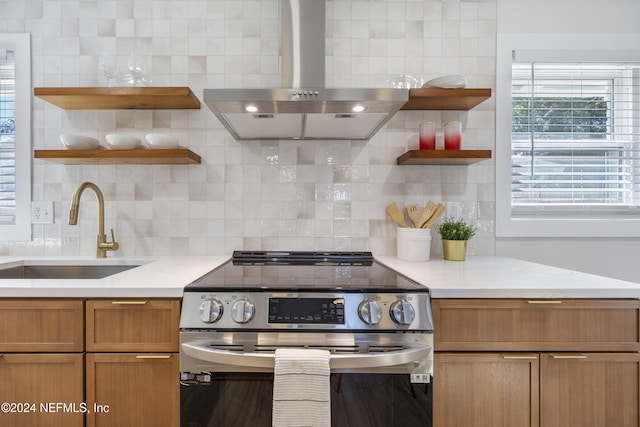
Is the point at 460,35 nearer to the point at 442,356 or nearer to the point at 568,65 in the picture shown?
the point at 568,65

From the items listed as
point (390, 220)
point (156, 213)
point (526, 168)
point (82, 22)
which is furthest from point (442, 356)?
point (82, 22)

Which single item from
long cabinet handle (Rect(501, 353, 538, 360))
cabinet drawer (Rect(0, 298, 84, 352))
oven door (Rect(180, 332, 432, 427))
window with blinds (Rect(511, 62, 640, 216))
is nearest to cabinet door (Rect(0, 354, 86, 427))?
cabinet drawer (Rect(0, 298, 84, 352))

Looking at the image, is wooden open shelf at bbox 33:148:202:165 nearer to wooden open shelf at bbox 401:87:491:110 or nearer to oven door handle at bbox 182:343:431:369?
oven door handle at bbox 182:343:431:369

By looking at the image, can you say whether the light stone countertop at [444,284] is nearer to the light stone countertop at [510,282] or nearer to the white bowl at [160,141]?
the light stone countertop at [510,282]

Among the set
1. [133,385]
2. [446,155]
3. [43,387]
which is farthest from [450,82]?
[43,387]

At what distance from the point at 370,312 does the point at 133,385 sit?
0.88 m

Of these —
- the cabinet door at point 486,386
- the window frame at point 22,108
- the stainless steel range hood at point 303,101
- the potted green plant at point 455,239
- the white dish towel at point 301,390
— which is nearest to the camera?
the white dish towel at point 301,390

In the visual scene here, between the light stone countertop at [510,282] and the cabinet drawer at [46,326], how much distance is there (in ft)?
4.16

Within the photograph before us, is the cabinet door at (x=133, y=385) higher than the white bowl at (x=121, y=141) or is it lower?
lower

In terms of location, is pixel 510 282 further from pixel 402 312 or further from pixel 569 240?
pixel 569 240

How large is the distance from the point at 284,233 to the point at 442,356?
A: 1.09 meters

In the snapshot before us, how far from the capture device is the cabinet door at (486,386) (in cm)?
129

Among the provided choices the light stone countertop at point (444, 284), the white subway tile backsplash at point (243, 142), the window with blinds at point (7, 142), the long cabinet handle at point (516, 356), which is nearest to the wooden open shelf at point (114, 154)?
the white subway tile backsplash at point (243, 142)

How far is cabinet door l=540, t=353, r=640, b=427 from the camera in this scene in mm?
1277
